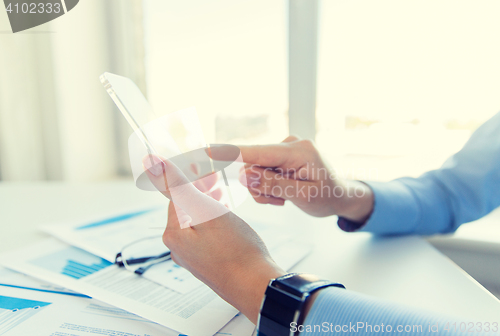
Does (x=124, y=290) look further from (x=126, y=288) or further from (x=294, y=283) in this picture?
(x=294, y=283)

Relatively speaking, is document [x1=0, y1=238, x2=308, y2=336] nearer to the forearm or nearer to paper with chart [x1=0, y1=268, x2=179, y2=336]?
paper with chart [x1=0, y1=268, x2=179, y2=336]

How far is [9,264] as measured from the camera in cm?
42

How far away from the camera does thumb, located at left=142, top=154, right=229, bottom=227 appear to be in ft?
1.03

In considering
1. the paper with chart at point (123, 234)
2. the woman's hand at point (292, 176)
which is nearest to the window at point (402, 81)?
the woman's hand at point (292, 176)

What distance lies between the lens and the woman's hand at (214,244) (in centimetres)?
29

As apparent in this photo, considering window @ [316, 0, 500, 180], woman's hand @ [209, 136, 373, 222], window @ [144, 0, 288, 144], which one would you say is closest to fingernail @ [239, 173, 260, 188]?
woman's hand @ [209, 136, 373, 222]

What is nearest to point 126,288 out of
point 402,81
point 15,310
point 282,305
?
point 15,310

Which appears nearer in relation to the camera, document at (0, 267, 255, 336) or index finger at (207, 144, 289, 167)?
document at (0, 267, 255, 336)

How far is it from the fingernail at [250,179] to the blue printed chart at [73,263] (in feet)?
0.79

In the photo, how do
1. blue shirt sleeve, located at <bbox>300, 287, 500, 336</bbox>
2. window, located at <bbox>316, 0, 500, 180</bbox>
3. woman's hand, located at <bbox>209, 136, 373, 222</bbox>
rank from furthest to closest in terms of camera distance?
window, located at <bbox>316, 0, 500, 180</bbox>, woman's hand, located at <bbox>209, 136, 373, 222</bbox>, blue shirt sleeve, located at <bbox>300, 287, 500, 336</bbox>

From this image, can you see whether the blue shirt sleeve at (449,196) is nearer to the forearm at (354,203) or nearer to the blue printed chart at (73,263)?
the forearm at (354,203)

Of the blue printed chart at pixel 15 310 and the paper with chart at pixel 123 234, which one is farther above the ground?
the blue printed chart at pixel 15 310

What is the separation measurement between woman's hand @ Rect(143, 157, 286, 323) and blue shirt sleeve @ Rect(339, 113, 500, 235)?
318 mm

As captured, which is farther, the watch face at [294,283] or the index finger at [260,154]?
the index finger at [260,154]
